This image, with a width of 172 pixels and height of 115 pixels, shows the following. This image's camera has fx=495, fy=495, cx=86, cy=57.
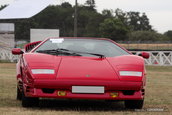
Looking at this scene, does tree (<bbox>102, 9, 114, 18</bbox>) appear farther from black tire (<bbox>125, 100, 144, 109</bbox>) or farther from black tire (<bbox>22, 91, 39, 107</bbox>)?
black tire (<bbox>22, 91, 39, 107</bbox>)

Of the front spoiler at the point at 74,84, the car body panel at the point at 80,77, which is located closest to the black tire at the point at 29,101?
the car body panel at the point at 80,77

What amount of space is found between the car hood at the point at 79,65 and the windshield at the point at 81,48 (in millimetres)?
216

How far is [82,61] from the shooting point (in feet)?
22.9

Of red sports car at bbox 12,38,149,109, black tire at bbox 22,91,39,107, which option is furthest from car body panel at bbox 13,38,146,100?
black tire at bbox 22,91,39,107

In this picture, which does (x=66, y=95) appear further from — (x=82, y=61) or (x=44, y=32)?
(x=44, y=32)

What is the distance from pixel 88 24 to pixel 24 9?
235 feet

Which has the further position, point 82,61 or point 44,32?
point 44,32

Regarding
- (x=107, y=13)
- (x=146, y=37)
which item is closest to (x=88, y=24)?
(x=107, y=13)

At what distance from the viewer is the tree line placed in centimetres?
10238

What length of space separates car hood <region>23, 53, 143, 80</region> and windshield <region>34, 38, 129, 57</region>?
22 centimetres

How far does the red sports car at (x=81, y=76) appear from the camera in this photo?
655cm

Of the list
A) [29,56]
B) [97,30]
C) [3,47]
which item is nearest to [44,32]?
[3,47]

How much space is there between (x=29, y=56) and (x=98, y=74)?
3.59 feet

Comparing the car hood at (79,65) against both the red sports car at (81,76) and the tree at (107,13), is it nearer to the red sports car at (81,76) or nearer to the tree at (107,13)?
the red sports car at (81,76)
